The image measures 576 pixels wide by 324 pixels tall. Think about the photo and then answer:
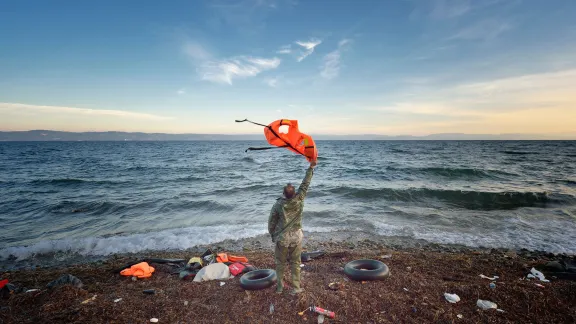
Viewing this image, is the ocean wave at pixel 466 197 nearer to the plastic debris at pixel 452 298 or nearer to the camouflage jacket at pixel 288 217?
the plastic debris at pixel 452 298

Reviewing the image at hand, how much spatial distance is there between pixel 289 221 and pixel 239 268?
3.23 metres

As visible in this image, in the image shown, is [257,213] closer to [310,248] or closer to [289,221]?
[310,248]

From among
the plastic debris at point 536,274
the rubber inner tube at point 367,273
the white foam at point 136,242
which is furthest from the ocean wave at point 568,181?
the white foam at point 136,242

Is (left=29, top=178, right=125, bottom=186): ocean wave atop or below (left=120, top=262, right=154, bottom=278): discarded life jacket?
below

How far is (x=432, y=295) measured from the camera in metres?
6.07

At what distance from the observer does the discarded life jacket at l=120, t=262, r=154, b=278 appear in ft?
25.5

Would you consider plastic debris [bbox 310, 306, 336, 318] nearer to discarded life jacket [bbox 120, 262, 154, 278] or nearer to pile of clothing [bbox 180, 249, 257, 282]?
pile of clothing [bbox 180, 249, 257, 282]

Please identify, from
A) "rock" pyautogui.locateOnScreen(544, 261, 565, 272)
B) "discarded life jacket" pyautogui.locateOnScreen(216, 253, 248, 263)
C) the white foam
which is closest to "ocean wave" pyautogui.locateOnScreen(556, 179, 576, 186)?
"rock" pyautogui.locateOnScreen(544, 261, 565, 272)

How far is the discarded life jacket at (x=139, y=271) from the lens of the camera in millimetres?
7784

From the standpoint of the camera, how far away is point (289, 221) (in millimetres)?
5559

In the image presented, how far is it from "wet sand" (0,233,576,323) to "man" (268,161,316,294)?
3.24ft

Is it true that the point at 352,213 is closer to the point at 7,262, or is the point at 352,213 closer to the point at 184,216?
the point at 184,216

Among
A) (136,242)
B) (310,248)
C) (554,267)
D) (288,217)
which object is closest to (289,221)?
(288,217)

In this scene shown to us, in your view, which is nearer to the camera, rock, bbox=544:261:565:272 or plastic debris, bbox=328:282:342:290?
plastic debris, bbox=328:282:342:290
